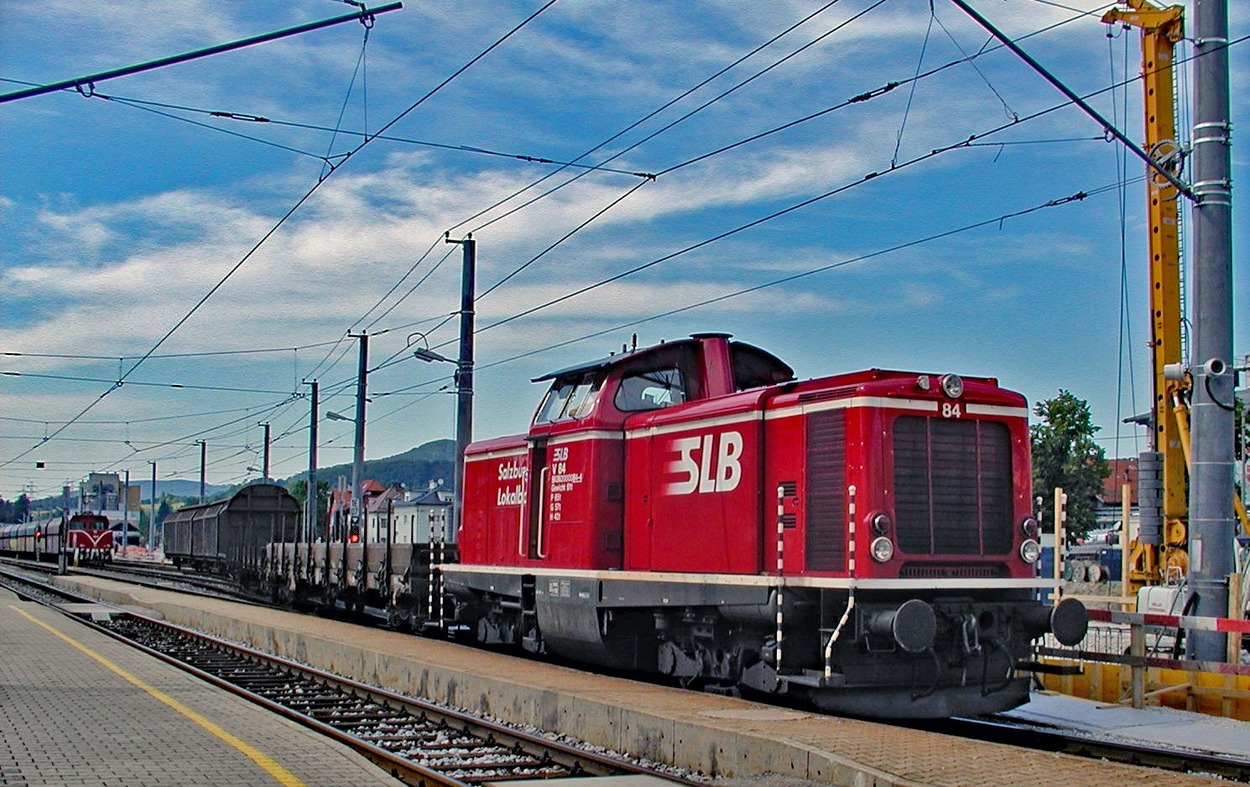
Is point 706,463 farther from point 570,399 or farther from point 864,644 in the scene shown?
point 570,399

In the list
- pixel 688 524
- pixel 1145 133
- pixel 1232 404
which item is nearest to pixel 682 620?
pixel 688 524

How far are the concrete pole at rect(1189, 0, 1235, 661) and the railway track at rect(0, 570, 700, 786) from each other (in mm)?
7030

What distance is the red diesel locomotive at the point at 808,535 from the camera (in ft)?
35.4

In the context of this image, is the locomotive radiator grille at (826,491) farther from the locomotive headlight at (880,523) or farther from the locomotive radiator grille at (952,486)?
the locomotive radiator grille at (952,486)

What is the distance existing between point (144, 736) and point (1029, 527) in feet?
26.3

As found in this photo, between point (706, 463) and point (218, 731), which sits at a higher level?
point (706, 463)

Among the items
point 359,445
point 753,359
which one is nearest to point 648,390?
point 753,359

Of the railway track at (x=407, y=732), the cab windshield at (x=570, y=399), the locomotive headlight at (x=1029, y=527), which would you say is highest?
the cab windshield at (x=570, y=399)

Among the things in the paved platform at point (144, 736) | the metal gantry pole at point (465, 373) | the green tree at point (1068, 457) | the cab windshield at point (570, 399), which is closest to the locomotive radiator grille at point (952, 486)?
the cab windshield at point (570, 399)

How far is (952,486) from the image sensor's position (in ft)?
37.2

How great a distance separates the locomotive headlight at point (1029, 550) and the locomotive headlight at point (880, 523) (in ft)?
5.50

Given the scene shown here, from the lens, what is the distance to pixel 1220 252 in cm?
1288

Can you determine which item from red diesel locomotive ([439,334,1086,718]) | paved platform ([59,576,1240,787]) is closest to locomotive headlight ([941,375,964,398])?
red diesel locomotive ([439,334,1086,718])

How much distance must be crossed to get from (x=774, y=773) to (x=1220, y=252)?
7.95 meters
